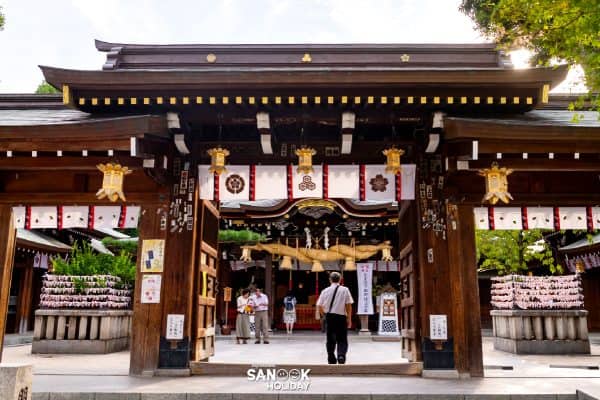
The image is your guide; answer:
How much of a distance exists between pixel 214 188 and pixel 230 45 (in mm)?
3322

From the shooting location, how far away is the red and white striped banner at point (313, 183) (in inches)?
368

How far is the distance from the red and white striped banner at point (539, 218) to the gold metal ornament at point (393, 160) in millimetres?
1932

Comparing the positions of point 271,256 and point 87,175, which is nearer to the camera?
point 87,175

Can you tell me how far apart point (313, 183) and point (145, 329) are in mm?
3992

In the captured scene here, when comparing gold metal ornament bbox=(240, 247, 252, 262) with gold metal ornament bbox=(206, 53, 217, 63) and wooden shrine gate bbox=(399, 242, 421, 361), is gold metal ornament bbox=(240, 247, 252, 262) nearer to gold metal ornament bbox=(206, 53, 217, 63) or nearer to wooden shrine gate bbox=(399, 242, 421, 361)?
wooden shrine gate bbox=(399, 242, 421, 361)

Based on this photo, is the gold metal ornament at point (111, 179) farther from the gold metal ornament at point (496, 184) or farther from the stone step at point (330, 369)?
the gold metal ornament at point (496, 184)

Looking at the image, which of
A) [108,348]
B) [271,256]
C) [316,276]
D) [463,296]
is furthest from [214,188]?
[316,276]

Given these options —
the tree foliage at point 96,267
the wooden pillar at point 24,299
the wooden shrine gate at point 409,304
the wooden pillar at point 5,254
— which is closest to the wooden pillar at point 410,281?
the wooden shrine gate at point 409,304

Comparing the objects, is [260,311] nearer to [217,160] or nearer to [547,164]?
[217,160]

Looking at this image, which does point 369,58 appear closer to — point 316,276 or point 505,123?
point 505,123

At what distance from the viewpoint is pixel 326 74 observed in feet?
26.8

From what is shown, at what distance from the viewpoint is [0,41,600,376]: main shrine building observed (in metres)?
8.23

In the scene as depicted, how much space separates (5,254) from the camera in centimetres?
949

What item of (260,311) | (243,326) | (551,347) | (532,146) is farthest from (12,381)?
(551,347)
